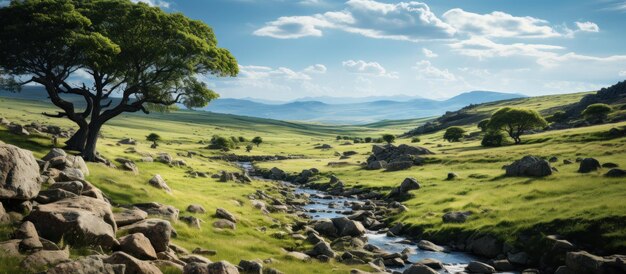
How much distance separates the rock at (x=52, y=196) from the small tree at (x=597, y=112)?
15381 cm

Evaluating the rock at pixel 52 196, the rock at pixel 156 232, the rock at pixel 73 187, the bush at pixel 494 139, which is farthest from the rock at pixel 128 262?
the bush at pixel 494 139

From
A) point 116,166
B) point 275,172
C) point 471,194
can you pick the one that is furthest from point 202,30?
point 275,172

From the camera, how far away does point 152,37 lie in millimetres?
49656

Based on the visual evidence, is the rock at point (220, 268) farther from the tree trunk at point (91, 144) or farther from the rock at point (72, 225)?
the tree trunk at point (91, 144)

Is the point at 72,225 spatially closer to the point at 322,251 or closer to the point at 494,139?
the point at 322,251

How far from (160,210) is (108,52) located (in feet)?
75.5

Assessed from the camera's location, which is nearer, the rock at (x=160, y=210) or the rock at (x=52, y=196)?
the rock at (x=52, y=196)

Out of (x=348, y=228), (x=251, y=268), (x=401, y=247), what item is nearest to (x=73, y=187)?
(x=251, y=268)

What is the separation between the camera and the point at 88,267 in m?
15.5

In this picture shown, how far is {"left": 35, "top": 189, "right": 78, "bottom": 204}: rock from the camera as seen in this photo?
22781mm

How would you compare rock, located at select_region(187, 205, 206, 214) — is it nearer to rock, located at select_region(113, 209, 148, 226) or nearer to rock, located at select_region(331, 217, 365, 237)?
rock, located at select_region(113, 209, 148, 226)

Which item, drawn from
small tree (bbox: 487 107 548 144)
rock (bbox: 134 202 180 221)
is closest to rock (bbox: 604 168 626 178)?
rock (bbox: 134 202 180 221)

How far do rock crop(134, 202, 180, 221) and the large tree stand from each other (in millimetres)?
20257

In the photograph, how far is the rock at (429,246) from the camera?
130 ft
